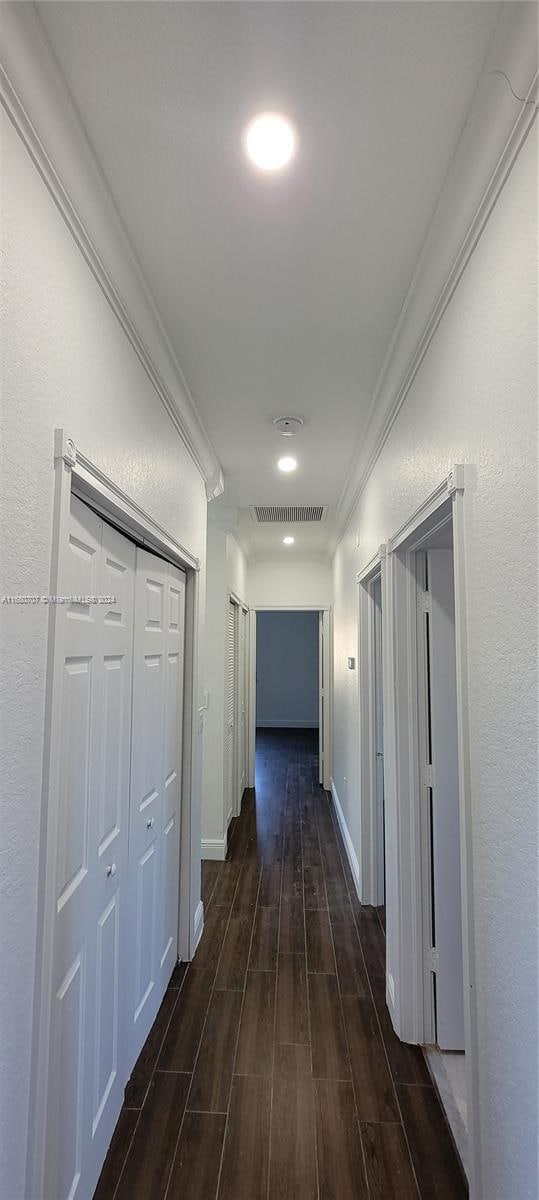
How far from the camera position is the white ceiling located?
0.91 metres

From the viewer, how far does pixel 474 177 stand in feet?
3.64

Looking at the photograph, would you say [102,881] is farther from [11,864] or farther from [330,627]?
[330,627]

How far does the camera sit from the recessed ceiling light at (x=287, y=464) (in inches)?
121

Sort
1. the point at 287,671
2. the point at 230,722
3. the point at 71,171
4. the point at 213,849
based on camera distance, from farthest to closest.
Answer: the point at 287,671 → the point at 230,722 → the point at 213,849 → the point at 71,171

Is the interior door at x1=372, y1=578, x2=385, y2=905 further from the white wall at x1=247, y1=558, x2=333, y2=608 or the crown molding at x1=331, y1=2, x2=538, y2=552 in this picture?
the white wall at x1=247, y1=558, x2=333, y2=608

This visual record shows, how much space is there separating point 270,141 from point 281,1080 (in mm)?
2817

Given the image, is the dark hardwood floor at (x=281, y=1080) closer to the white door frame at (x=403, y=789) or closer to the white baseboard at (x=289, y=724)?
the white door frame at (x=403, y=789)

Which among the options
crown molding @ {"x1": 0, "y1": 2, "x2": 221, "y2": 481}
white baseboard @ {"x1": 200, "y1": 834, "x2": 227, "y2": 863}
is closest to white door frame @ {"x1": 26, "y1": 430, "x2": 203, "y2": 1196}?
crown molding @ {"x1": 0, "y1": 2, "x2": 221, "y2": 481}

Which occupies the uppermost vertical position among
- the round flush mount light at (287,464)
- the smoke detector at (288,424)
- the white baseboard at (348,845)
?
the round flush mount light at (287,464)

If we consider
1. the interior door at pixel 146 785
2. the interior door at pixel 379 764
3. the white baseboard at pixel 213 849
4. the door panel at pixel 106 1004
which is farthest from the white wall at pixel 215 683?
the door panel at pixel 106 1004

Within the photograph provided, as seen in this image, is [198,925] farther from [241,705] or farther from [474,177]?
[474,177]

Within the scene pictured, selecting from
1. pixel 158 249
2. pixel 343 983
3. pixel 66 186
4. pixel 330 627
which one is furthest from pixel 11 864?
pixel 330 627

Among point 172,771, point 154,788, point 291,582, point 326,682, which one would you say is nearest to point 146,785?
point 154,788

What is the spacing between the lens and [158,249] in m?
1.43
